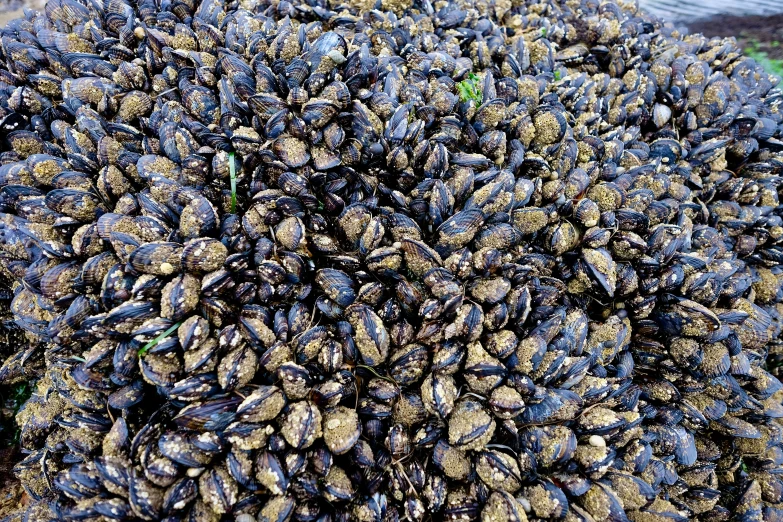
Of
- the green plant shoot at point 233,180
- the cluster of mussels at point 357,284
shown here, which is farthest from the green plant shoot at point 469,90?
the green plant shoot at point 233,180

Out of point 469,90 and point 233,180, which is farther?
point 469,90

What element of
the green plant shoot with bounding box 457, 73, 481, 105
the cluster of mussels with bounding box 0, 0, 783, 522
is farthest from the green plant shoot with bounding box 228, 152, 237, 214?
the green plant shoot with bounding box 457, 73, 481, 105

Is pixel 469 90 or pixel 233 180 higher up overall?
pixel 469 90

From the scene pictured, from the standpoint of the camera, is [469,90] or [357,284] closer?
[357,284]

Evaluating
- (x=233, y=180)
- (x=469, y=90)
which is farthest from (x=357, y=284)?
(x=469, y=90)

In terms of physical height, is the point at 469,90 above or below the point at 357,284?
above

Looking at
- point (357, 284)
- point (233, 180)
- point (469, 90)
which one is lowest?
point (357, 284)

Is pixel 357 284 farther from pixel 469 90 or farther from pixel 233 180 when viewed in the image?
pixel 469 90

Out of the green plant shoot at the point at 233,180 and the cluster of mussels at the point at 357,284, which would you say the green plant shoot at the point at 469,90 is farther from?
the green plant shoot at the point at 233,180

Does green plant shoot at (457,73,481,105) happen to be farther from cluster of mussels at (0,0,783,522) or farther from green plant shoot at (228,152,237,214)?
green plant shoot at (228,152,237,214)

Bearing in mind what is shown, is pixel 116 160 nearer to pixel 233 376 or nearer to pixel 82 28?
pixel 82 28
